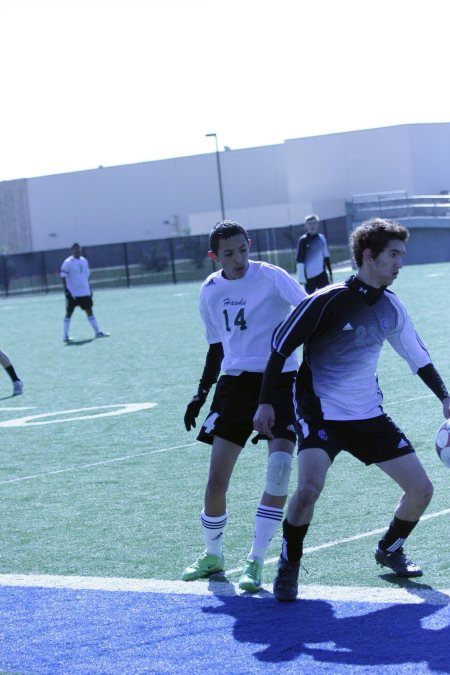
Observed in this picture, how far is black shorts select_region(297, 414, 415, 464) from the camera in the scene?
5879mm

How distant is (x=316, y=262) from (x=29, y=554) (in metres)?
16.3

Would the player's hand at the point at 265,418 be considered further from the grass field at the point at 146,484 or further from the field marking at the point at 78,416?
the field marking at the point at 78,416

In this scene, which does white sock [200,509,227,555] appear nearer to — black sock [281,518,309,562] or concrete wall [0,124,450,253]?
black sock [281,518,309,562]

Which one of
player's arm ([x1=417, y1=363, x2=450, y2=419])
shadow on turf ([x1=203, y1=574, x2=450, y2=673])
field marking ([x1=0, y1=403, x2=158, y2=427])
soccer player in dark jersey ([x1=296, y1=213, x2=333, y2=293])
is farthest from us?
soccer player in dark jersey ([x1=296, y1=213, x2=333, y2=293])

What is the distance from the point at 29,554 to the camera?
7285 millimetres

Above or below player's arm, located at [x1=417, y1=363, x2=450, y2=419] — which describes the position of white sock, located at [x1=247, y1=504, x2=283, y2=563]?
below

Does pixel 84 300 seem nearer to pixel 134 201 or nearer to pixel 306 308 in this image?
pixel 306 308

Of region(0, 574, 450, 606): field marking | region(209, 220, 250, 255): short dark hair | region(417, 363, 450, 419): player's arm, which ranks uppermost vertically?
region(209, 220, 250, 255): short dark hair

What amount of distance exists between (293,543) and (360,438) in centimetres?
59

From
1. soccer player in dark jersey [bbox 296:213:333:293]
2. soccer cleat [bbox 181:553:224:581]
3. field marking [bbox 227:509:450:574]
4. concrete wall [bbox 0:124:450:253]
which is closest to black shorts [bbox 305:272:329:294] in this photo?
soccer player in dark jersey [bbox 296:213:333:293]

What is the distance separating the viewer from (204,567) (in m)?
6.42

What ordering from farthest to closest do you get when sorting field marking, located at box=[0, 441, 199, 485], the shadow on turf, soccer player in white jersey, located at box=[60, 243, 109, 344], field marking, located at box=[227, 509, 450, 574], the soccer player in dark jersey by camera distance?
soccer player in white jersey, located at box=[60, 243, 109, 344] → the soccer player in dark jersey → field marking, located at box=[0, 441, 199, 485] → field marking, located at box=[227, 509, 450, 574] → the shadow on turf

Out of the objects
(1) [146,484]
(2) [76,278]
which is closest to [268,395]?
(1) [146,484]

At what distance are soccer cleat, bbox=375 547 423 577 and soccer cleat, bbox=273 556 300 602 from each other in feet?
1.66
